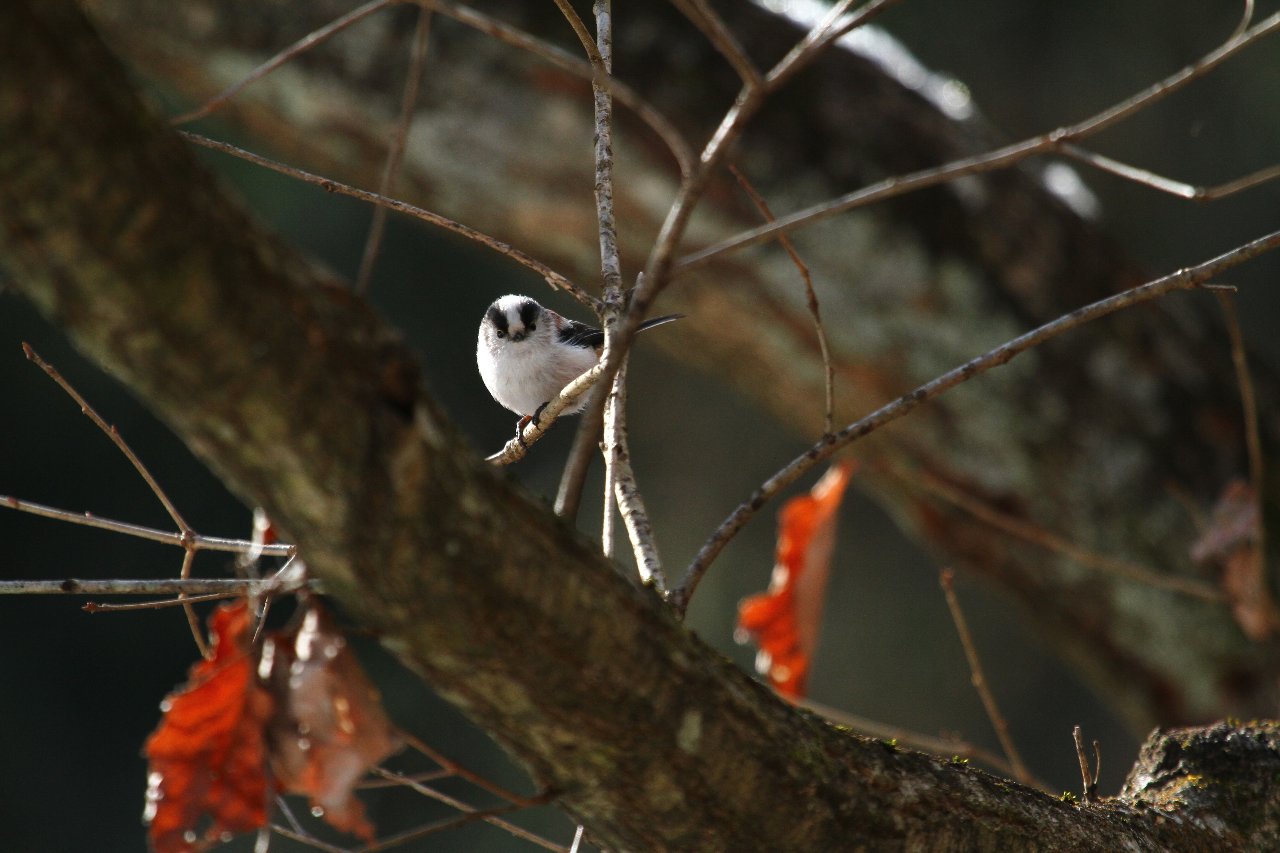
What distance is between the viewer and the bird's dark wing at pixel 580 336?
3055 mm

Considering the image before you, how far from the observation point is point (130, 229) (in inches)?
28.7

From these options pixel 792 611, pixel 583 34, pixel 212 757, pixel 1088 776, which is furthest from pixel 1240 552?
pixel 212 757

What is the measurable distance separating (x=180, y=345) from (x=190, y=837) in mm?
372

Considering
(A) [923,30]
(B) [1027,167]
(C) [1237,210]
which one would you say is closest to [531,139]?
(B) [1027,167]

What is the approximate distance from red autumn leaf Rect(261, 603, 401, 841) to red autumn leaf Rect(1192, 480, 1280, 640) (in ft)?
7.12

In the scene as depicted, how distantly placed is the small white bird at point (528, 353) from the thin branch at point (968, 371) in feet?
4.73

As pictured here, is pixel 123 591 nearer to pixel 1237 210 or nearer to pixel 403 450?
pixel 403 450

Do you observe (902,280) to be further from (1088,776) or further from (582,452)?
(582,452)

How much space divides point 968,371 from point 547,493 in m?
5.08

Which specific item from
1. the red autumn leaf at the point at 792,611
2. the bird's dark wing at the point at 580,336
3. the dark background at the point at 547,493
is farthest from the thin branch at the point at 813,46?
the dark background at the point at 547,493

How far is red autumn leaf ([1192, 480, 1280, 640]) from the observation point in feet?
8.29

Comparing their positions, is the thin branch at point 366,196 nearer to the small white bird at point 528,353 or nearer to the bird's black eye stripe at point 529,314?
the small white bird at point 528,353

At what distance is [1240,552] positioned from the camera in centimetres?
261

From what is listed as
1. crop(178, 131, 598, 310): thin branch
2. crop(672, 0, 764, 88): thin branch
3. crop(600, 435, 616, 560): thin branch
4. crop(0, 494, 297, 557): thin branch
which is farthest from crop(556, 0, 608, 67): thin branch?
crop(0, 494, 297, 557): thin branch
